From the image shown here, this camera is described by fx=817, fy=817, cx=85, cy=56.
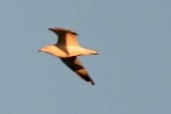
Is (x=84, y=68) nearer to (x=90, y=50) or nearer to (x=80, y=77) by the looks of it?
(x=80, y=77)

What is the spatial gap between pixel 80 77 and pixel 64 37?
12.3ft

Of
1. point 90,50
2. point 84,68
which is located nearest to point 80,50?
point 90,50

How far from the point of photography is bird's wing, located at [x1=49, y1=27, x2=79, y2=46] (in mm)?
40719

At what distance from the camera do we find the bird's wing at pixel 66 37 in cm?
4072

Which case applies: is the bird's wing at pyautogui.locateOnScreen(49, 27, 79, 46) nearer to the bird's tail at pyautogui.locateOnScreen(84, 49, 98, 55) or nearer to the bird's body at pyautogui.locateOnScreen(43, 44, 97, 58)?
the bird's body at pyautogui.locateOnScreen(43, 44, 97, 58)

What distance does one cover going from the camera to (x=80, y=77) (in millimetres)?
44094

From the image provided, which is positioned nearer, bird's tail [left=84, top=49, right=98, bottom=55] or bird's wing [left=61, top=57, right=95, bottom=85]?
bird's tail [left=84, top=49, right=98, bottom=55]

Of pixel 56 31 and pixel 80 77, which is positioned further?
pixel 80 77

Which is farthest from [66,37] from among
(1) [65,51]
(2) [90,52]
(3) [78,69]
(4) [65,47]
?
(3) [78,69]

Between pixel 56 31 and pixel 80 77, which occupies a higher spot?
pixel 56 31

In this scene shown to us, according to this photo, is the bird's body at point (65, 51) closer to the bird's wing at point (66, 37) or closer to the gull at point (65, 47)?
the gull at point (65, 47)

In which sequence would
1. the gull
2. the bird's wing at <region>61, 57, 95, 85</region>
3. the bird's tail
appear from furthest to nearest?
the bird's wing at <region>61, 57, 95, 85</region> < the gull < the bird's tail

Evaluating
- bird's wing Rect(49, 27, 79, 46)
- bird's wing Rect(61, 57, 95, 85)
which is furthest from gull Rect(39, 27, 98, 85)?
bird's wing Rect(61, 57, 95, 85)

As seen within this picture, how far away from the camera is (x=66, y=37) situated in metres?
41.0
